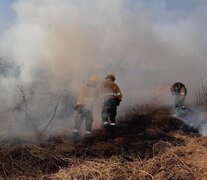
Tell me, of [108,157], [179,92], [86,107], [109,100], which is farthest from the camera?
[179,92]

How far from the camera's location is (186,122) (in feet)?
47.2

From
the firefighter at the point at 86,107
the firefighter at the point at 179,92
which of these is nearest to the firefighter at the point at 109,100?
the firefighter at the point at 86,107

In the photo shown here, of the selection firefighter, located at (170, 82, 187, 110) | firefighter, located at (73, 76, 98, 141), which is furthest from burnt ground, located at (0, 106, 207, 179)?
firefighter, located at (170, 82, 187, 110)

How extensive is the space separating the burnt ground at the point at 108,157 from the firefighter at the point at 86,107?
14.0 inches

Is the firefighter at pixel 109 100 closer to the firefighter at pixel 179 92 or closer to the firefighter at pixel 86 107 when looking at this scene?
the firefighter at pixel 86 107

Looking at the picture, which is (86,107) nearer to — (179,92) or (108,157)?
(108,157)

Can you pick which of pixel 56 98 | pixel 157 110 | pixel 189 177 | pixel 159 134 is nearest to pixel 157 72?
pixel 157 110

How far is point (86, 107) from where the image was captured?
→ 11.9m

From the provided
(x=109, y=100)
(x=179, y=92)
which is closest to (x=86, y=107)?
(x=109, y=100)

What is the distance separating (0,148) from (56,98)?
7228 mm

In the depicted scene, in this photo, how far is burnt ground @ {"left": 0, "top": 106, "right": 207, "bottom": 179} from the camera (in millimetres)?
8125

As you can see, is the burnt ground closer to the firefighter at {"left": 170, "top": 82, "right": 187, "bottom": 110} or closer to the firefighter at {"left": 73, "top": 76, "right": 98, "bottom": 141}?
the firefighter at {"left": 73, "top": 76, "right": 98, "bottom": 141}

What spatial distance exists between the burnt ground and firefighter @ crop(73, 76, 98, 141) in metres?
0.36

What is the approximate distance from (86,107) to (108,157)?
112 inches
